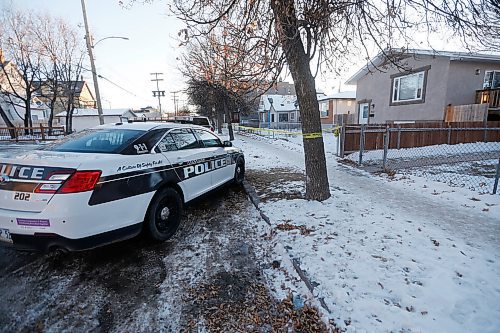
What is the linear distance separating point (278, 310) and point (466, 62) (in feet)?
55.3

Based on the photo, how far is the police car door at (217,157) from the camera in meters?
5.13

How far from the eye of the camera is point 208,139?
5359mm

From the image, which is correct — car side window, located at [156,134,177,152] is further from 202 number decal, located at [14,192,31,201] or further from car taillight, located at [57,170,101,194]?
202 number decal, located at [14,192,31,201]

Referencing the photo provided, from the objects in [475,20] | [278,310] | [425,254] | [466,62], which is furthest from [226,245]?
[466,62]

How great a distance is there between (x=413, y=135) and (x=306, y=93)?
8.37m

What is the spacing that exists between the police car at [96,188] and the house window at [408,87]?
15557 millimetres

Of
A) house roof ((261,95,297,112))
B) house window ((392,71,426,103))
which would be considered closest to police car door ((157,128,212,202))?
house window ((392,71,426,103))

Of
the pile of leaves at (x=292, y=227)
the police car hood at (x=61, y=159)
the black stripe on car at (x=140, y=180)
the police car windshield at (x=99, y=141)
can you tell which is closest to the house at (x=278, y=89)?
the black stripe on car at (x=140, y=180)

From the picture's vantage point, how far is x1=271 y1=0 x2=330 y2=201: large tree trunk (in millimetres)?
4273

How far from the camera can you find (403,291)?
2.55m

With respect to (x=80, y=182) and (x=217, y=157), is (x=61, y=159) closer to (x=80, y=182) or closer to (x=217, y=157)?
(x=80, y=182)

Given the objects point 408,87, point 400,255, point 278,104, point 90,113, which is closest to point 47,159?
point 400,255

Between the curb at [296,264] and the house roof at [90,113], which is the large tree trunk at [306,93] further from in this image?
the house roof at [90,113]

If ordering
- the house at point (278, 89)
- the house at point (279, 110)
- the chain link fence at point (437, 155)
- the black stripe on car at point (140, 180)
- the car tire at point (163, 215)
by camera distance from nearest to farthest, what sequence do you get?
the black stripe on car at point (140, 180) → the car tire at point (163, 215) → the house at point (278, 89) → the chain link fence at point (437, 155) → the house at point (279, 110)
